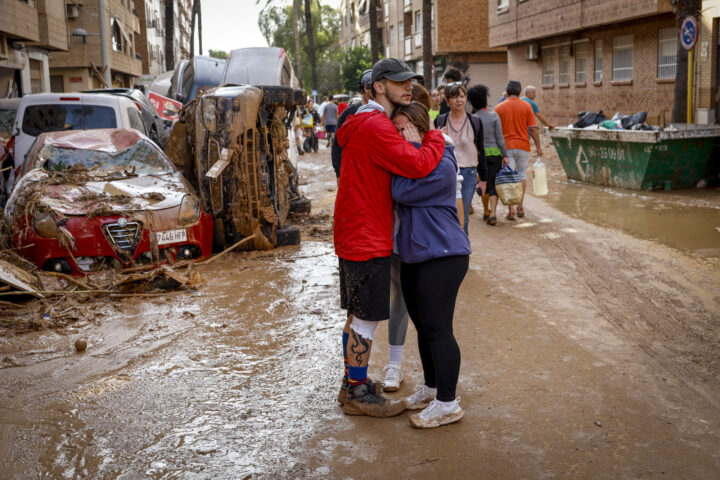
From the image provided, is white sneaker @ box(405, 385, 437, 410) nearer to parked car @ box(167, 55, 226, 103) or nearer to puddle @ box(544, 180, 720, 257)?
puddle @ box(544, 180, 720, 257)

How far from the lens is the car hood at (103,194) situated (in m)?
7.70

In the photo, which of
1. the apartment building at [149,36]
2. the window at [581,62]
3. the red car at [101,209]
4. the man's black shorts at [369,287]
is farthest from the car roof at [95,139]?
the apartment building at [149,36]

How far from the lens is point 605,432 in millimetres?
3848

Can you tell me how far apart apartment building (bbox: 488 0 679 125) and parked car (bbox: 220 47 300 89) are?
9.30 meters

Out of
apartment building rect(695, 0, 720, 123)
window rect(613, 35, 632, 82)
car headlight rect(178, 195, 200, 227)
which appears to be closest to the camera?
car headlight rect(178, 195, 200, 227)

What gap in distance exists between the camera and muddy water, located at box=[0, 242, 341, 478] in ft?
12.2

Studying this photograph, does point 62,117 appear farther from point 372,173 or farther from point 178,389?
point 372,173

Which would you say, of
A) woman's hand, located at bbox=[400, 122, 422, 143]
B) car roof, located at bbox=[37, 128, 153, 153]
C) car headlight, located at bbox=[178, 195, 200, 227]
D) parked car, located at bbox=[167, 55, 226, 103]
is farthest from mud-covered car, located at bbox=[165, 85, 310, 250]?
parked car, located at bbox=[167, 55, 226, 103]

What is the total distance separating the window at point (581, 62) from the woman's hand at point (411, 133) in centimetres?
2416

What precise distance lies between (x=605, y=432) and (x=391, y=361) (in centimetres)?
134

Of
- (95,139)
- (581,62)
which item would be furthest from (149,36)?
(95,139)

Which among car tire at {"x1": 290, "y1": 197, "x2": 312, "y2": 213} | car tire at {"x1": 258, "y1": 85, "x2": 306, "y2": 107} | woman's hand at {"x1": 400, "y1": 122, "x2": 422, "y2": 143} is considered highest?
car tire at {"x1": 258, "y1": 85, "x2": 306, "y2": 107}

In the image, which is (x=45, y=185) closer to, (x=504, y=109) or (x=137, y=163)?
(x=137, y=163)

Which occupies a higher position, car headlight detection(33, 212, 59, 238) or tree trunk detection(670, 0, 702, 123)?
tree trunk detection(670, 0, 702, 123)
